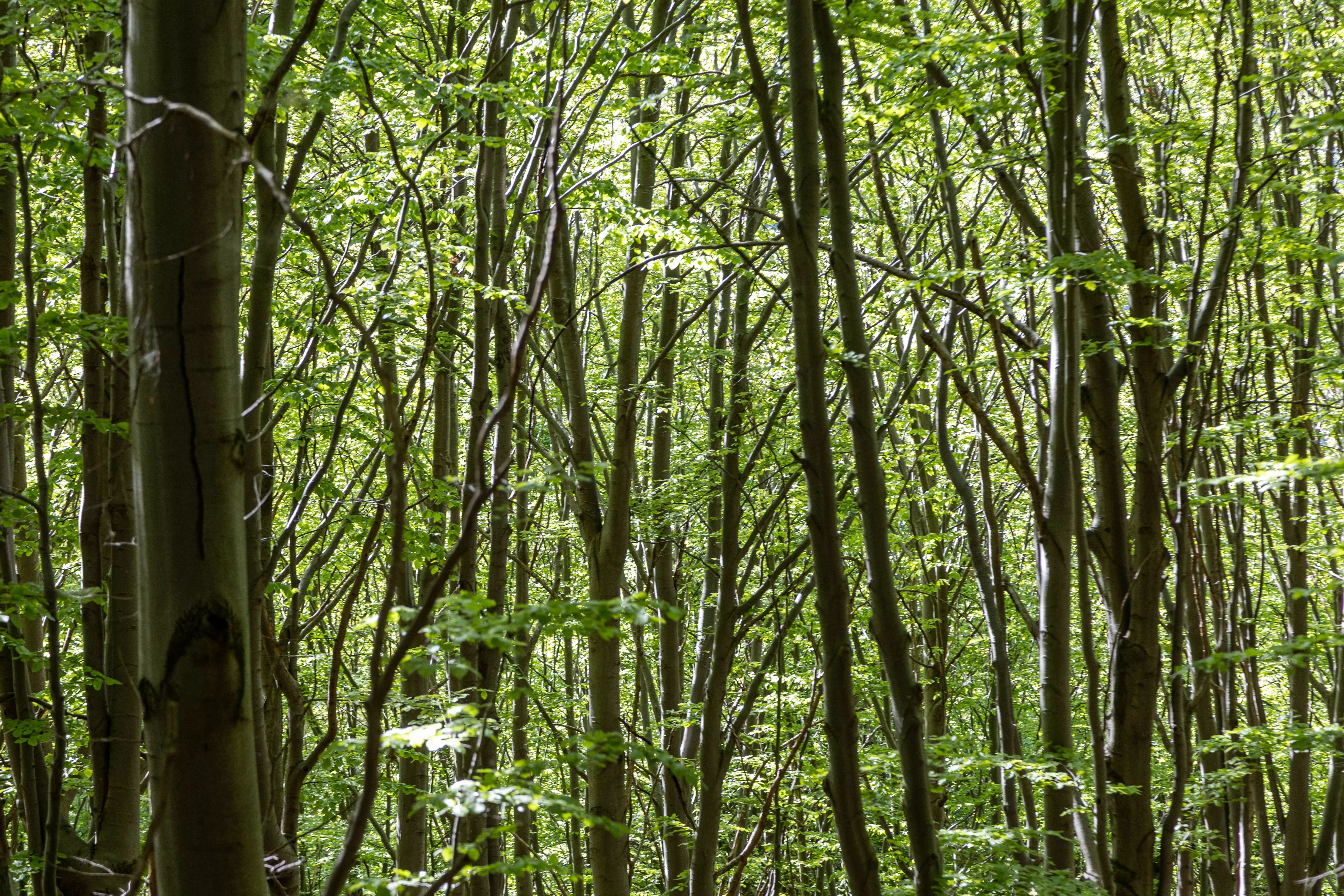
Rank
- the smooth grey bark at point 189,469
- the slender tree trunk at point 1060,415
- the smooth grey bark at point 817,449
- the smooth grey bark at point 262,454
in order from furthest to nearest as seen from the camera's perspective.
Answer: the slender tree trunk at point 1060,415, the smooth grey bark at point 262,454, the smooth grey bark at point 817,449, the smooth grey bark at point 189,469

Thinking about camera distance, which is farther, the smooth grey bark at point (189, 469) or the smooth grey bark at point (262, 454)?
the smooth grey bark at point (262, 454)

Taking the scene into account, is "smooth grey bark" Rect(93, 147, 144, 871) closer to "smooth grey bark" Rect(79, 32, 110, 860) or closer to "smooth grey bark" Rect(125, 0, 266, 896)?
"smooth grey bark" Rect(79, 32, 110, 860)

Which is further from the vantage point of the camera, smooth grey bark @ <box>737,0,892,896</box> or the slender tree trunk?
the slender tree trunk

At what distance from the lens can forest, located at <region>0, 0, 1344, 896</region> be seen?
4.63 feet

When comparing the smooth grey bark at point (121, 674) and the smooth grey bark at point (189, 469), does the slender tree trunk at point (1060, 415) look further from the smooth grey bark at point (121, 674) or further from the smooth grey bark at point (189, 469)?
the smooth grey bark at point (121, 674)

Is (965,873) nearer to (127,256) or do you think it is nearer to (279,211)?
(279,211)

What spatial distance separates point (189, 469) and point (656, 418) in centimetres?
662

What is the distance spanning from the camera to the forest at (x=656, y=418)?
1.41 metres

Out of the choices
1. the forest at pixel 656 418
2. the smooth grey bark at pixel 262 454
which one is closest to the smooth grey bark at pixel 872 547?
the forest at pixel 656 418

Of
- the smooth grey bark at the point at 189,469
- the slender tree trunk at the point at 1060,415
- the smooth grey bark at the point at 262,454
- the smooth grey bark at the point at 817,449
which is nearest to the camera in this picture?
the smooth grey bark at the point at 189,469

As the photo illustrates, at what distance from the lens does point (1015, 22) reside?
6273 millimetres

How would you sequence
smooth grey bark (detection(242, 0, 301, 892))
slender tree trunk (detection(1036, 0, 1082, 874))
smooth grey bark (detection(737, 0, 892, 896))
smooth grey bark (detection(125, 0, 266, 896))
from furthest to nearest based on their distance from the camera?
slender tree trunk (detection(1036, 0, 1082, 874)) → smooth grey bark (detection(242, 0, 301, 892)) → smooth grey bark (detection(737, 0, 892, 896)) → smooth grey bark (detection(125, 0, 266, 896))

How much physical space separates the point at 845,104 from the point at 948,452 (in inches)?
83.0

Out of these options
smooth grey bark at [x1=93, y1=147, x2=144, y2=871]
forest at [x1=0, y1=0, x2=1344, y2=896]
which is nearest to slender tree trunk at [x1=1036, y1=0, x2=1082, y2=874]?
forest at [x1=0, y1=0, x2=1344, y2=896]
